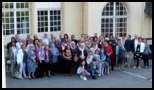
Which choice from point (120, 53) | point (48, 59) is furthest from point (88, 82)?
point (120, 53)

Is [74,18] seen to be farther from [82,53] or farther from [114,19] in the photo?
[82,53]

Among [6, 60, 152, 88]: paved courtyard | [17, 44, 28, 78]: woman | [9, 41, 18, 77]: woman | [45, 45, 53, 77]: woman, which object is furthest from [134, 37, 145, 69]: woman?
[9, 41, 18, 77]: woman

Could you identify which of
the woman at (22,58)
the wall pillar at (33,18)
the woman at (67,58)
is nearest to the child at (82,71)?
the woman at (67,58)

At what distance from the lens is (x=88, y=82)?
1210 centimetres

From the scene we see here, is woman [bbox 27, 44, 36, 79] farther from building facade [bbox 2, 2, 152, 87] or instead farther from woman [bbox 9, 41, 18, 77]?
building facade [bbox 2, 2, 152, 87]

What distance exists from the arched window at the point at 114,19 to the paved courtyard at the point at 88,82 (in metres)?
5.70

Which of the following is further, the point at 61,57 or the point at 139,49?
the point at 139,49

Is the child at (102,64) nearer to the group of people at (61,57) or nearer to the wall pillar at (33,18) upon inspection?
the group of people at (61,57)

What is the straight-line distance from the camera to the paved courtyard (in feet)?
37.7

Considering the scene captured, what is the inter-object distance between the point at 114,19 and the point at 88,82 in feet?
25.4

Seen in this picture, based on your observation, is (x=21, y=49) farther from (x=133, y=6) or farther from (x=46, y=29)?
(x=133, y=6)

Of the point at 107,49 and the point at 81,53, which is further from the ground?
Answer: the point at 107,49

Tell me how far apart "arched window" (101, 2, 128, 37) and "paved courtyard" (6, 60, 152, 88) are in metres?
5.70

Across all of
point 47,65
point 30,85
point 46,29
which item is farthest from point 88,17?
point 30,85
